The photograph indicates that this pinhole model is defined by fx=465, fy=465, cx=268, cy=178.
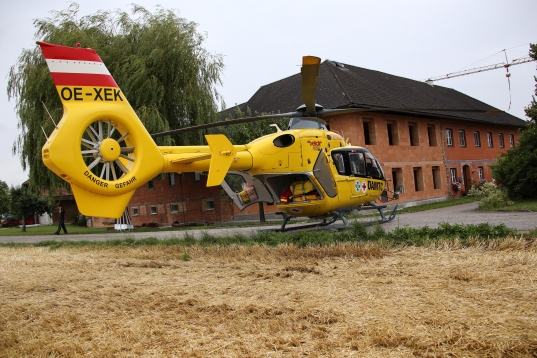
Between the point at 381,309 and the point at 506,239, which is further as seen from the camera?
the point at 506,239

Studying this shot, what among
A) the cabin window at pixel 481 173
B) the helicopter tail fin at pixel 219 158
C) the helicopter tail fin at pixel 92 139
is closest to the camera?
the helicopter tail fin at pixel 92 139

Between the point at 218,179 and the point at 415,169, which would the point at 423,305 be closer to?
the point at 218,179

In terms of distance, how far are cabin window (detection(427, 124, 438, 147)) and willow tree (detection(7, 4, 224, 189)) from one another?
49.9 ft

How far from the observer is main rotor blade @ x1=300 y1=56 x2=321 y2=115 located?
917 centimetres

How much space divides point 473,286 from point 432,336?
173 centimetres

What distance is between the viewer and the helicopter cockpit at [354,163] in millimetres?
12453

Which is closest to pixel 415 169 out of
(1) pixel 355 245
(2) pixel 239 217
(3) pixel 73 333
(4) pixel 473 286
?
(2) pixel 239 217

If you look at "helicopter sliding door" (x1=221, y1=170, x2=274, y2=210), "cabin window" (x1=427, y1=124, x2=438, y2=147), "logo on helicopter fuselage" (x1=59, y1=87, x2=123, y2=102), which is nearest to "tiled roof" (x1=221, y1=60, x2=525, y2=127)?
"cabin window" (x1=427, y1=124, x2=438, y2=147)

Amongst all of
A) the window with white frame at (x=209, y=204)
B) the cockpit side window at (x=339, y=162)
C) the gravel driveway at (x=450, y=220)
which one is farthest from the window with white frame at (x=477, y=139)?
the cockpit side window at (x=339, y=162)

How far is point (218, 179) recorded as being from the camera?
1005 cm

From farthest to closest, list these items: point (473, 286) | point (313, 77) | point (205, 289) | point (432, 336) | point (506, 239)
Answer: point (313, 77)
point (506, 239)
point (205, 289)
point (473, 286)
point (432, 336)

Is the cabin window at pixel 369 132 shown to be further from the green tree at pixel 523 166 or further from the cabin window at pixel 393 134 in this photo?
the green tree at pixel 523 166

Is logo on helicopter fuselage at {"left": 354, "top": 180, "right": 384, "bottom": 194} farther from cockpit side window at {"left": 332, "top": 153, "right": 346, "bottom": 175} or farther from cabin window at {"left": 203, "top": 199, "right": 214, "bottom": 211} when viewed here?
cabin window at {"left": 203, "top": 199, "right": 214, "bottom": 211}

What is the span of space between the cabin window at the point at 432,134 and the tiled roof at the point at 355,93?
41.3 inches
